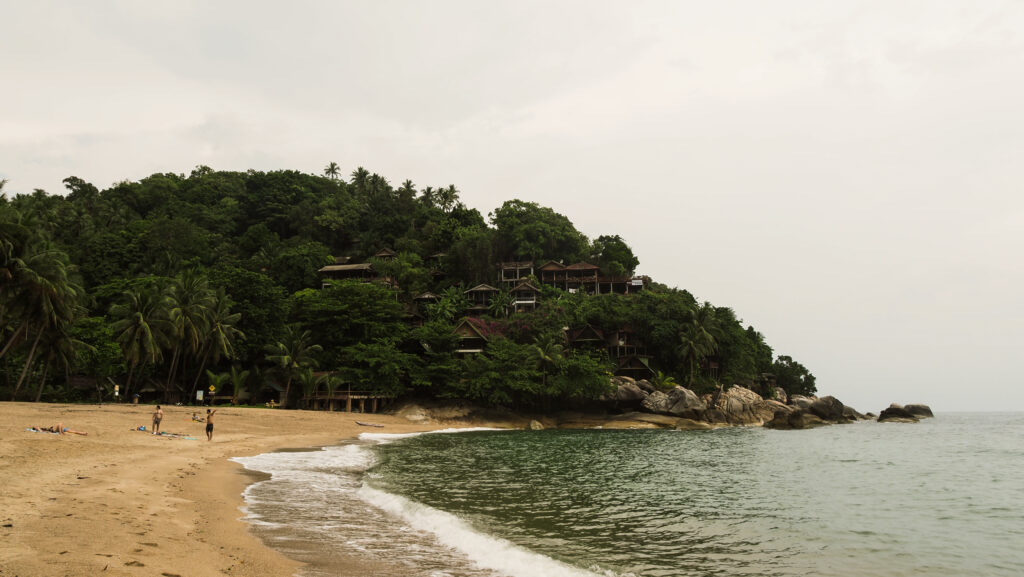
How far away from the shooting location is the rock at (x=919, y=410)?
83.7 metres

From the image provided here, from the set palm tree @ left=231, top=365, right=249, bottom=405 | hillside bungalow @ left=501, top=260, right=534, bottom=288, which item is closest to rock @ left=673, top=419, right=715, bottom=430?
hillside bungalow @ left=501, top=260, right=534, bottom=288

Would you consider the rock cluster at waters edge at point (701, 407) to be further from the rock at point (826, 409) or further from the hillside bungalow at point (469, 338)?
the hillside bungalow at point (469, 338)

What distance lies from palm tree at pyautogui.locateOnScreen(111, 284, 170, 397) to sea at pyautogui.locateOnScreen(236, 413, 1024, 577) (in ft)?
78.7

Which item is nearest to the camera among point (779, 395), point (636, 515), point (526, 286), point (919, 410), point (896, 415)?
point (636, 515)

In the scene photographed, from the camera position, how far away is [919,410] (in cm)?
8588

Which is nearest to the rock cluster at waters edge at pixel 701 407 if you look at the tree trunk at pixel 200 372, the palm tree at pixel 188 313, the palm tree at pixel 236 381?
the palm tree at pixel 236 381

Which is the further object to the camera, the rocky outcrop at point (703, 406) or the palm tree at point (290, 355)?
the rocky outcrop at point (703, 406)

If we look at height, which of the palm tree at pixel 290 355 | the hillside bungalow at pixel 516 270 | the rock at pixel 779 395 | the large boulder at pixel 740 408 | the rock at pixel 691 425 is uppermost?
the hillside bungalow at pixel 516 270

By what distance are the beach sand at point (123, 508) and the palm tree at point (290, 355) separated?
2577 centimetres

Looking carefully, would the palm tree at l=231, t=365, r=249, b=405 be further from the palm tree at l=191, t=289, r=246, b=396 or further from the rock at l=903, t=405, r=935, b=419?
the rock at l=903, t=405, r=935, b=419

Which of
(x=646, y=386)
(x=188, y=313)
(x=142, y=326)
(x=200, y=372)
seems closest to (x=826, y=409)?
(x=646, y=386)

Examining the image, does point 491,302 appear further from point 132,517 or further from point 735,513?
point 132,517

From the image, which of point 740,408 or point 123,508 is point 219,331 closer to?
point 123,508

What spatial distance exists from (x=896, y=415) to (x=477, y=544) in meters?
88.8
